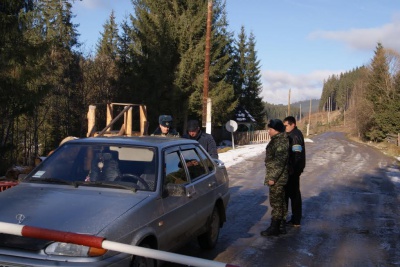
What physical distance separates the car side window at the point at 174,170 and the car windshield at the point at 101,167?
0.21 meters

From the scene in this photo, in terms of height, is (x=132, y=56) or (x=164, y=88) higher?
(x=132, y=56)

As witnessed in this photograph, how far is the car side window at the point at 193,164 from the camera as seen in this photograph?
5629 millimetres

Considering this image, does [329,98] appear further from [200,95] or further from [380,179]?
[380,179]

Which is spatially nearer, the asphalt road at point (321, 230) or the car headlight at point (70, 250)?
the car headlight at point (70, 250)

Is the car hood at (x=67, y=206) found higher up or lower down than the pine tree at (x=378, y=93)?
lower down

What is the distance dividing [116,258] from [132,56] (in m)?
28.5

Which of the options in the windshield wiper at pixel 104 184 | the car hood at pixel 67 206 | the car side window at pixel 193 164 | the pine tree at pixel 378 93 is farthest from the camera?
the pine tree at pixel 378 93

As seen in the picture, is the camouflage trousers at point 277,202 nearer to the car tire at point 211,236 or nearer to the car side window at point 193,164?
the car tire at point 211,236

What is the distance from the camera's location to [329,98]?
174125 millimetres

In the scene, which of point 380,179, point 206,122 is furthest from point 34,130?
point 380,179

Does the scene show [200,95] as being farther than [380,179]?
Yes

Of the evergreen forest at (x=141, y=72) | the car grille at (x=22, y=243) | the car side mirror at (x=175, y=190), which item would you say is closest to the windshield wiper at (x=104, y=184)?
the car side mirror at (x=175, y=190)

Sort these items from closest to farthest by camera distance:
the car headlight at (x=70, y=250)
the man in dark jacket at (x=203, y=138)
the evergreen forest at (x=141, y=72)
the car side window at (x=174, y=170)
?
the car headlight at (x=70, y=250)
the car side window at (x=174, y=170)
the man in dark jacket at (x=203, y=138)
the evergreen forest at (x=141, y=72)

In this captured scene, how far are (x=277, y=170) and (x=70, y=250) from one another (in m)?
4.37
